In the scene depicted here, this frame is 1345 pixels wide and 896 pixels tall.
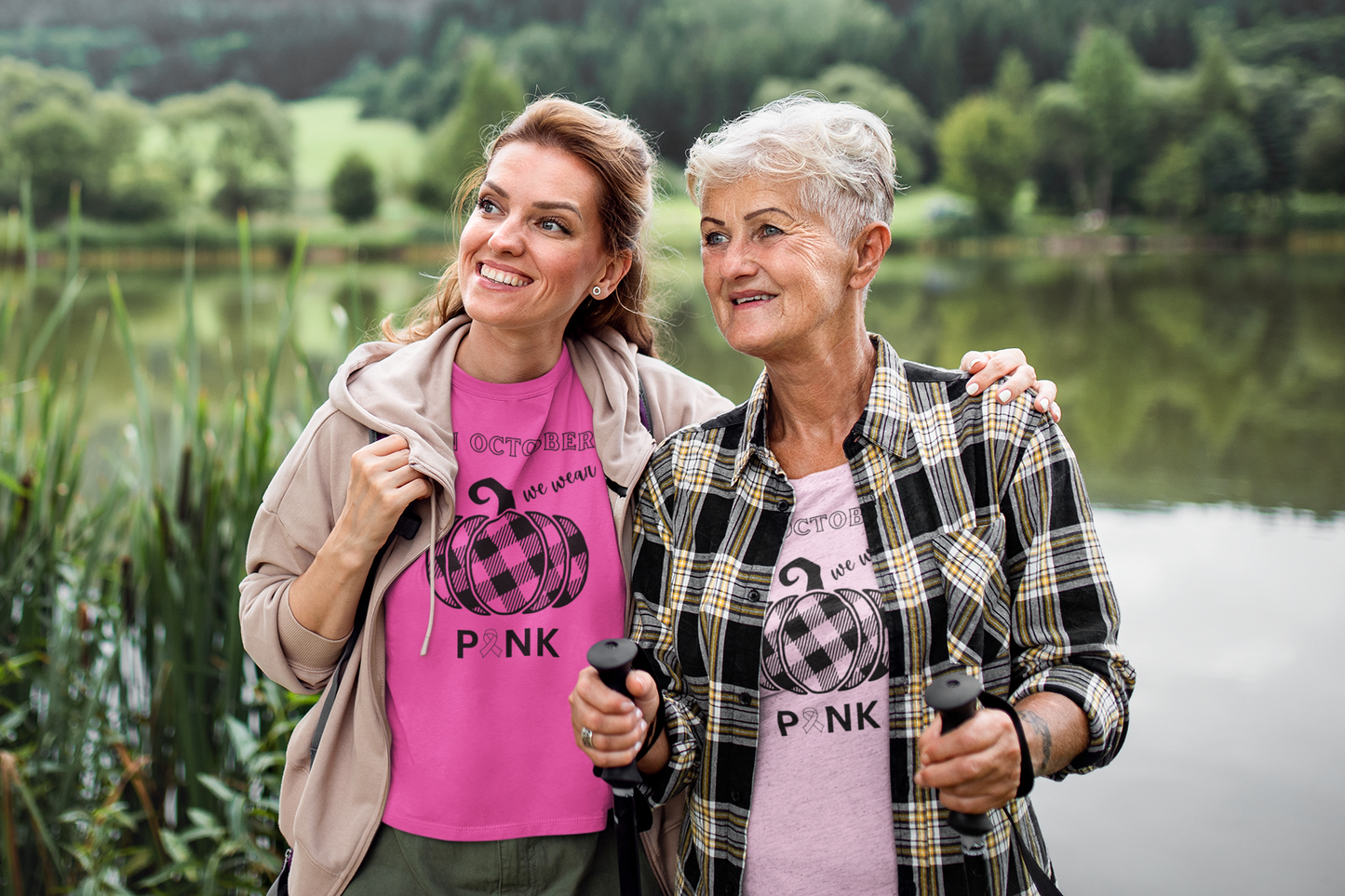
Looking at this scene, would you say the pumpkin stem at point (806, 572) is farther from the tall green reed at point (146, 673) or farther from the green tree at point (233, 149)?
the green tree at point (233, 149)

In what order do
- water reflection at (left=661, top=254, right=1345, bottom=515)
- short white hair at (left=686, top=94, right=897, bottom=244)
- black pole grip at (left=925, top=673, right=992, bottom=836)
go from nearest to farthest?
black pole grip at (left=925, top=673, right=992, bottom=836) → short white hair at (left=686, top=94, right=897, bottom=244) → water reflection at (left=661, top=254, right=1345, bottom=515)

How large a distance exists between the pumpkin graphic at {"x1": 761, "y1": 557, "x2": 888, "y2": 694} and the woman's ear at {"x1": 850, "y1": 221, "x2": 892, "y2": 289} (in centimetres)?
45

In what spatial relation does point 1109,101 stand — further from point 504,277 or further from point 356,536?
point 356,536

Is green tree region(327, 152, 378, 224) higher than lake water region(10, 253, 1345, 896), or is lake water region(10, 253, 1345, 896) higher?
green tree region(327, 152, 378, 224)

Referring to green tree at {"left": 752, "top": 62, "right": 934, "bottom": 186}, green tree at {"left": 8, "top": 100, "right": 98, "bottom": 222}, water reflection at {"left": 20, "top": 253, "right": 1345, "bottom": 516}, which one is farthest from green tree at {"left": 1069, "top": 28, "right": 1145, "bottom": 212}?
green tree at {"left": 8, "top": 100, "right": 98, "bottom": 222}

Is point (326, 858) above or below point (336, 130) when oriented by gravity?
below

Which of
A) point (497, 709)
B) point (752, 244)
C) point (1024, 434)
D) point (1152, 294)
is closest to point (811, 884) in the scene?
point (497, 709)

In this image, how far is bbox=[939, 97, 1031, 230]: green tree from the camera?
27812 millimetres

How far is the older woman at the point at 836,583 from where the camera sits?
129 centimetres

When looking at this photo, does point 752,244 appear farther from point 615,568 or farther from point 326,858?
point 326,858

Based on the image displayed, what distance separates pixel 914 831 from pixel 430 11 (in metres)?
49.5

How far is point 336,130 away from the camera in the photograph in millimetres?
38688

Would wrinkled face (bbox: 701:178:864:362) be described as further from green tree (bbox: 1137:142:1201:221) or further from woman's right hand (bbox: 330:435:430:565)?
green tree (bbox: 1137:142:1201:221)

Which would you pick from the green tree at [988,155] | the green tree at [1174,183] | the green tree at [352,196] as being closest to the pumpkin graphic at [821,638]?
the green tree at [1174,183]
